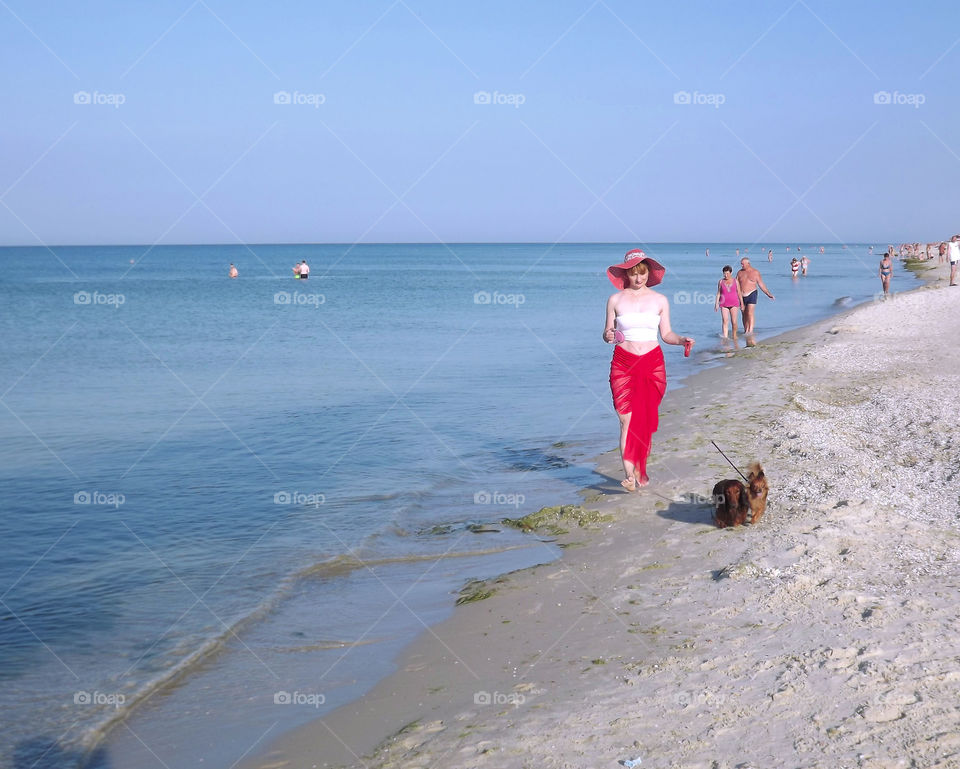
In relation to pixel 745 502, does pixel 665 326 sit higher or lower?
higher

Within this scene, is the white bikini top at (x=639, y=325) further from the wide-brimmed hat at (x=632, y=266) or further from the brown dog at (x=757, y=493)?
the brown dog at (x=757, y=493)

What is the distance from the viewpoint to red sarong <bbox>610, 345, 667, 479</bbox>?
7.38 metres

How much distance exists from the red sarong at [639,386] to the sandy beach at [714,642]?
2.24ft

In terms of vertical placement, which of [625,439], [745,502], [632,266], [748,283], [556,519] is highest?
[748,283]

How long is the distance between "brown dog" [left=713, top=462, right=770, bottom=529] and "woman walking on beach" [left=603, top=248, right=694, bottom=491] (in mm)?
1163

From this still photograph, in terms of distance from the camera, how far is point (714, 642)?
15.5 ft

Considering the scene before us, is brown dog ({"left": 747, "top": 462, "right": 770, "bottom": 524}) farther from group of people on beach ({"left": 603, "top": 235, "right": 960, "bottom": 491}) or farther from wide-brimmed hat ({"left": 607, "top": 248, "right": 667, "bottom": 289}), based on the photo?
wide-brimmed hat ({"left": 607, "top": 248, "right": 667, "bottom": 289})

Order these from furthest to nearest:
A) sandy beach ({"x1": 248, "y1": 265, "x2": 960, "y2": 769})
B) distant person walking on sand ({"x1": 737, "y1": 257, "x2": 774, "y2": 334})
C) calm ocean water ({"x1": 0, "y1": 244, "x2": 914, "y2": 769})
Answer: distant person walking on sand ({"x1": 737, "y1": 257, "x2": 774, "y2": 334})
calm ocean water ({"x1": 0, "y1": 244, "x2": 914, "y2": 769})
sandy beach ({"x1": 248, "y1": 265, "x2": 960, "y2": 769})

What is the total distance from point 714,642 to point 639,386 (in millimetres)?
3027

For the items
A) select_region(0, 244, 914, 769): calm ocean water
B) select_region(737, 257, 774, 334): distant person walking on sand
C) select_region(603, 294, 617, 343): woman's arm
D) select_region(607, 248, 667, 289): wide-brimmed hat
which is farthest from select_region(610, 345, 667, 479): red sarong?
select_region(737, 257, 774, 334): distant person walking on sand

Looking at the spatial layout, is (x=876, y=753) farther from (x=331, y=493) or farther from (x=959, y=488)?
(x=331, y=493)

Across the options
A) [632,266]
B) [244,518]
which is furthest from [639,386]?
[244,518]

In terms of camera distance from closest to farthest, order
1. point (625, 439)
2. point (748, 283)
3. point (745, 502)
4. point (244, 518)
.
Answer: point (745, 502), point (625, 439), point (244, 518), point (748, 283)

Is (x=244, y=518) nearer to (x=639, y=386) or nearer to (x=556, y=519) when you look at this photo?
(x=556, y=519)
